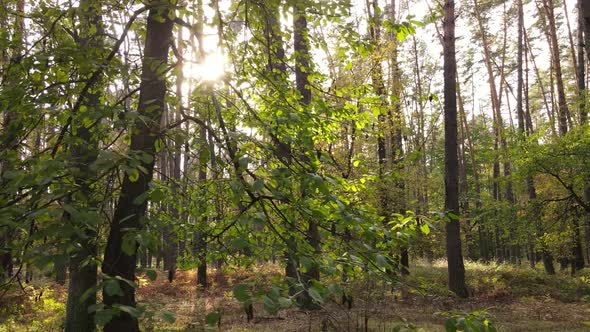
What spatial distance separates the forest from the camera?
6.09 feet

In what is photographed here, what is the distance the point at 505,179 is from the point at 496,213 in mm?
1215

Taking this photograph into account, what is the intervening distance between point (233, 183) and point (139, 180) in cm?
109

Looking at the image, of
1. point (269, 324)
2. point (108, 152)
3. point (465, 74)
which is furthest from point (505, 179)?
point (465, 74)

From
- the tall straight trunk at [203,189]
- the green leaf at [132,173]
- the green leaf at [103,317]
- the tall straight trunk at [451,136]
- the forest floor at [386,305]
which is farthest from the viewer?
the tall straight trunk at [451,136]

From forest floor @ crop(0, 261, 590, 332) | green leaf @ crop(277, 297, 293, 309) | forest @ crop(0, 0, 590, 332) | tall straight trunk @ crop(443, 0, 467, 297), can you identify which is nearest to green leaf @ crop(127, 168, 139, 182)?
forest @ crop(0, 0, 590, 332)

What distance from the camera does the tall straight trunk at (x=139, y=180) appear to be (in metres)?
Result: 2.31

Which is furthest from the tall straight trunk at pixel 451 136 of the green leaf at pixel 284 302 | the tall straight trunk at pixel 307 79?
the green leaf at pixel 284 302

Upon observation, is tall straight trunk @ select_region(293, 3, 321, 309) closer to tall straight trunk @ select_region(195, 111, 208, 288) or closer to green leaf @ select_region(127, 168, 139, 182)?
tall straight trunk @ select_region(195, 111, 208, 288)

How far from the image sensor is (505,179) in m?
13.4

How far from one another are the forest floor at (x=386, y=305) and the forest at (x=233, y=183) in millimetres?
112

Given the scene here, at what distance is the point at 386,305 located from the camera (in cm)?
1220

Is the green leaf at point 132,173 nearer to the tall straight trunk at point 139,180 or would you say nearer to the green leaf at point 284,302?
the tall straight trunk at point 139,180

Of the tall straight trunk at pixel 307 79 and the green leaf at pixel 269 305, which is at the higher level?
the tall straight trunk at pixel 307 79

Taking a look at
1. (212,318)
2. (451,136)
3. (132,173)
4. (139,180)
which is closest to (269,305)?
(212,318)
